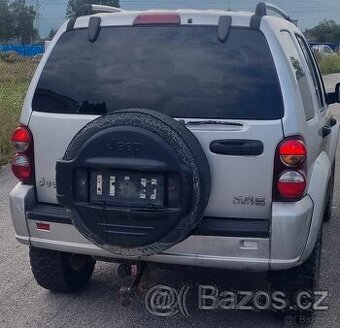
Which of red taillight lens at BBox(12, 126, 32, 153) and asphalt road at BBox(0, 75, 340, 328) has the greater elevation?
red taillight lens at BBox(12, 126, 32, 153)

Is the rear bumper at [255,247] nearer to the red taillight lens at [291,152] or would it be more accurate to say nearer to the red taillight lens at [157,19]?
the red taillight lens at [291,152]

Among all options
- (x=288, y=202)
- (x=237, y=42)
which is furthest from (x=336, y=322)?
(x=237, y=42)

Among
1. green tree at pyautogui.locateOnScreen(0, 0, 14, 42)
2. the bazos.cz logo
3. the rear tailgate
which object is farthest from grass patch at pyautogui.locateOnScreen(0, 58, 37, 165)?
green tree at pyautogui.locateOnScreen(0, 0, 14, 42)

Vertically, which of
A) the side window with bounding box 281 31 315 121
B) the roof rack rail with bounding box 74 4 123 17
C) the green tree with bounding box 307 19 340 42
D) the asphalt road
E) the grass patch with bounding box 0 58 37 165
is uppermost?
the roof rack rail with bounding box 74 4 123 17

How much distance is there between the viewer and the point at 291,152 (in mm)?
3602

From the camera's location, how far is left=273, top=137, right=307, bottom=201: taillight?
360 cm

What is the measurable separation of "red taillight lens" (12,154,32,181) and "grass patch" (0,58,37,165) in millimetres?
5972

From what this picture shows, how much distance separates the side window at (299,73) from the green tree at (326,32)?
8528 cm

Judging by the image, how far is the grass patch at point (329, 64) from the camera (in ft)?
144

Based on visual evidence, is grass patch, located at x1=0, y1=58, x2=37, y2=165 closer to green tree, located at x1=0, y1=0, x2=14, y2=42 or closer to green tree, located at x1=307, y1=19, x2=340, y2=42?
green tree, located at x1=0, y1=0, x2=14, y2=42

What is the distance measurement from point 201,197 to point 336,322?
4.74ft

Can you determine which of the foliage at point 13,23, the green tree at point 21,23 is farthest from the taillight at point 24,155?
the foliage at point 13,23

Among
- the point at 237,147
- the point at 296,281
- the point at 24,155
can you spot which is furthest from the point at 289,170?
the point at 24,155

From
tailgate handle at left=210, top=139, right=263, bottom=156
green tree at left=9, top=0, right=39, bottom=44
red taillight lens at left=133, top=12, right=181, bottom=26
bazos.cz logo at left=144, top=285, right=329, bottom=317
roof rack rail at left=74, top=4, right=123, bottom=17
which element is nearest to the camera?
tailgate handle at left=210, top=139, right=263, bottom=156
